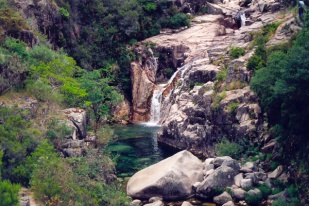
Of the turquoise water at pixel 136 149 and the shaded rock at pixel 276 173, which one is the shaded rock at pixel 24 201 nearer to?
the turquoise water at pixel 136 149

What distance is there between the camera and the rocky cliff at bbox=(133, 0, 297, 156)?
33.3m

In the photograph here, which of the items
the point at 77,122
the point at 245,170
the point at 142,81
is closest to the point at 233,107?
the point at 245,170

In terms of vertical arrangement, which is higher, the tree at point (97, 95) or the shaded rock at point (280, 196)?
the tree at point (97, 95)

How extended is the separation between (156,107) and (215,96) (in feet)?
40.8

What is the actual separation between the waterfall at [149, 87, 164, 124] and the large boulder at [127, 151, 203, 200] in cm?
1822

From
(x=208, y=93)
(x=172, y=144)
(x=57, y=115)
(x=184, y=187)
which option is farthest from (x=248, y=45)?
(x=57, y=115)

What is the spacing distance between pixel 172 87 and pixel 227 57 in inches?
353

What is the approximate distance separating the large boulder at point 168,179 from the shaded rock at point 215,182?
2.77 ft

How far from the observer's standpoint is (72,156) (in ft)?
80.8

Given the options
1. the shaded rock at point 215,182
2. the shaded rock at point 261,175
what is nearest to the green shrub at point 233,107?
the shaded rock at point 261,175

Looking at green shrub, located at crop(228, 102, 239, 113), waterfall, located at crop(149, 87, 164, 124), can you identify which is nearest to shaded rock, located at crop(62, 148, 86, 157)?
green shrub, located at crop(228, 102, 239, 113)

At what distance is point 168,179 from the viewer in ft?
90.0

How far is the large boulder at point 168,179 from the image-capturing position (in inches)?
1075

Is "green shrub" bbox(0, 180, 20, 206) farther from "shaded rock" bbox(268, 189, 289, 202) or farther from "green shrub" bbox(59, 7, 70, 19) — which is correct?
"green shrub" bbox(59, 7, 70, 19)
